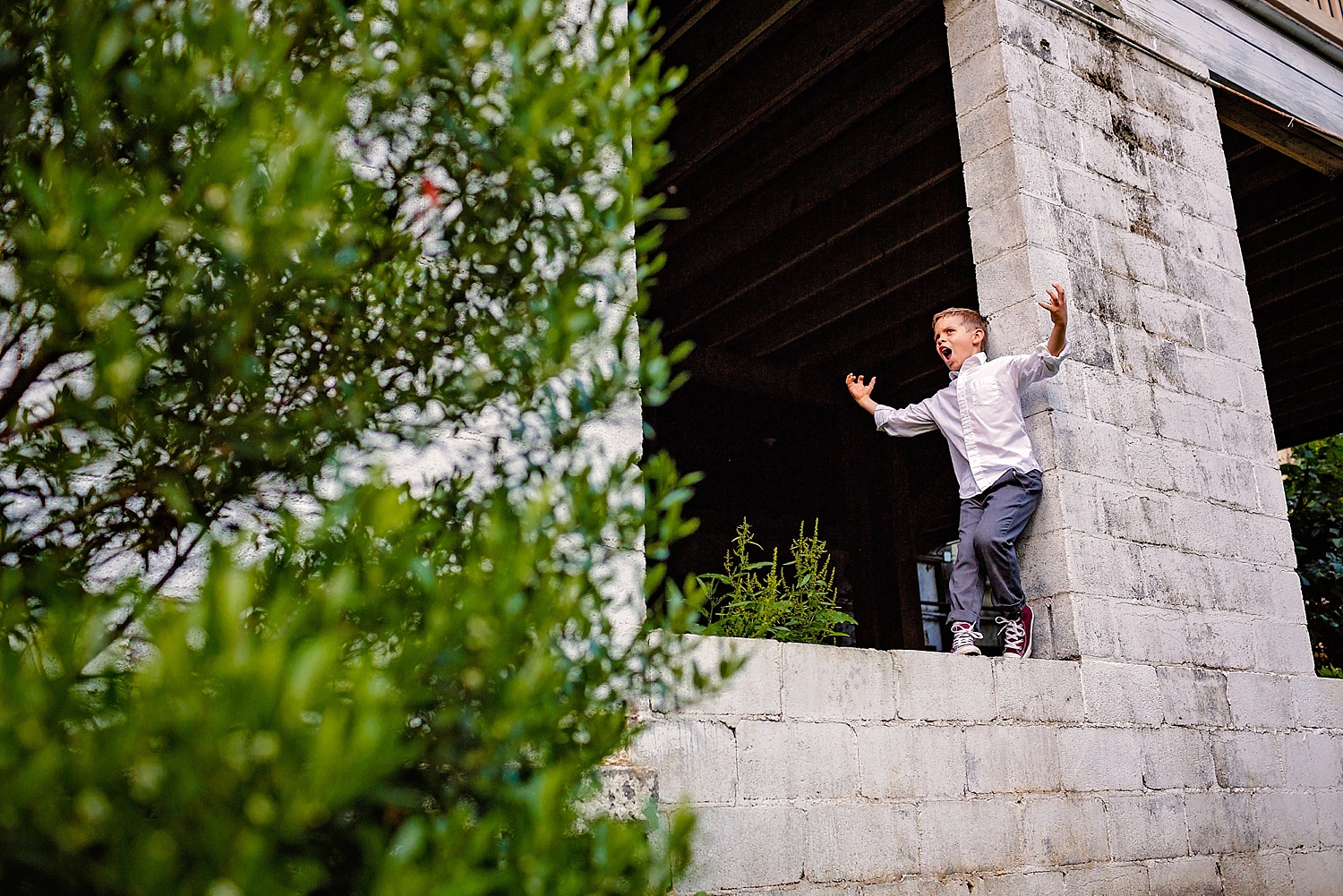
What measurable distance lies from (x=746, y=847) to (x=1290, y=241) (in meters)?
5.85

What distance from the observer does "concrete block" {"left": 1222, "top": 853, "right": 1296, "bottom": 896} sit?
3490mm

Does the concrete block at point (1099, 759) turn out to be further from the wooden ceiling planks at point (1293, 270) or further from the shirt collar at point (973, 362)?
the wooden ceiling planks at point (1293, 270)

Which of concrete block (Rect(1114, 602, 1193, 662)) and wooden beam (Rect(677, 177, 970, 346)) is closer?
concrete block (Rect(1114, 602, 1193, 662))

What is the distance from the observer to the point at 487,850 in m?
1.04

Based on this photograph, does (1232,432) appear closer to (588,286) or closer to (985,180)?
(985,180)

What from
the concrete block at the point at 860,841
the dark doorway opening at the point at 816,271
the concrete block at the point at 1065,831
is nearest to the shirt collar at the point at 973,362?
the dark doorway opening at the point at 816,271

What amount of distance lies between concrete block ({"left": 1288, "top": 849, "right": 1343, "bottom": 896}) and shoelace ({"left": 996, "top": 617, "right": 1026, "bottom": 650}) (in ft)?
4.70

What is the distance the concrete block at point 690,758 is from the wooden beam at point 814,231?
3856 millimetres

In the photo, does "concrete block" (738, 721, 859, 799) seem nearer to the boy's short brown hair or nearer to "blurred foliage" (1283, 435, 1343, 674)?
the boy's short brown hair

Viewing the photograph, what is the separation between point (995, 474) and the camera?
3438 millimetres

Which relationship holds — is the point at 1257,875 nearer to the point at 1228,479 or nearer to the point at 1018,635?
the point at 1018,635

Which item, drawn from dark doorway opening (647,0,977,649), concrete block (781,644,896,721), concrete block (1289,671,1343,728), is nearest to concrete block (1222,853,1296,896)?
concrete block (1289,671,1343,728)

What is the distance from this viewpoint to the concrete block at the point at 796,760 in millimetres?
2539

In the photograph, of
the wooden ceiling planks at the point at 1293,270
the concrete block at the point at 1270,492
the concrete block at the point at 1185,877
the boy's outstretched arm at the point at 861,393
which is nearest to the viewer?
the concrete block at the point at 1185,877
